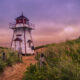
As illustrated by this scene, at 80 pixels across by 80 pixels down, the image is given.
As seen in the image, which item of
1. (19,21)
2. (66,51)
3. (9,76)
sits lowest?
(9,76)

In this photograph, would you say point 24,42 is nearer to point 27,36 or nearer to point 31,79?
point 27,36

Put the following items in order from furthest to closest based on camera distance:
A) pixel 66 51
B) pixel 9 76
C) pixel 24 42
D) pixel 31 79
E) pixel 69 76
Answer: pixel 24 42 → pixel 9 76 → pixel 66 51 → pixel 31 79 → pixel 69 76

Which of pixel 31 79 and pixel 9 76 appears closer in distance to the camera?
pixel 31 79

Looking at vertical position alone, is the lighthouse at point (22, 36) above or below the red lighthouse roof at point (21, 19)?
below

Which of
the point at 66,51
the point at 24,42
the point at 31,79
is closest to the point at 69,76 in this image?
the point at 31,79

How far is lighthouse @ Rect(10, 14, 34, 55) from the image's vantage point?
27375mm

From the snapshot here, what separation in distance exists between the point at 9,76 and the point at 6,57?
1.99m

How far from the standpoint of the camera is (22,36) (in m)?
Result: 27.7

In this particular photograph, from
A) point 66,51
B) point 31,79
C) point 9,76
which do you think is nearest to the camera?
point 31,79

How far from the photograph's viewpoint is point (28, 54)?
27.7 m

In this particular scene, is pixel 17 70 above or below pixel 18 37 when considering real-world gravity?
below

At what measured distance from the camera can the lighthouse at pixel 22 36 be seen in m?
27.4

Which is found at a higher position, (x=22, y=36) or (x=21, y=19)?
(x=21, y=19)

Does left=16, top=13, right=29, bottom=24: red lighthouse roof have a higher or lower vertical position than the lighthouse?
higher
